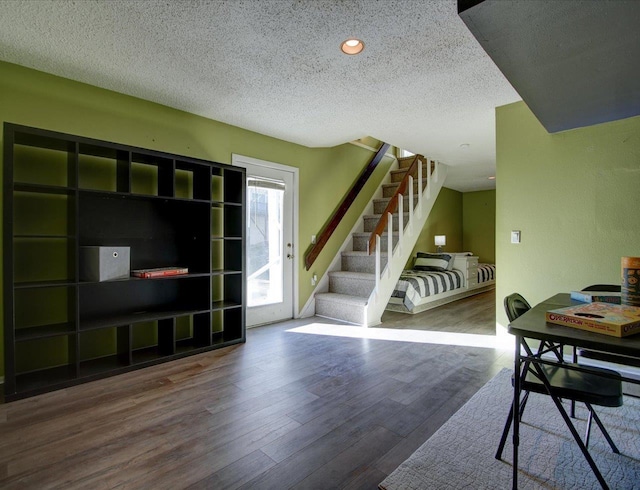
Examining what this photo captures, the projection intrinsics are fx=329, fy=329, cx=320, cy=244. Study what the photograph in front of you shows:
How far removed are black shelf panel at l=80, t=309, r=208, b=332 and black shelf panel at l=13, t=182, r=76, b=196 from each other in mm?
1030

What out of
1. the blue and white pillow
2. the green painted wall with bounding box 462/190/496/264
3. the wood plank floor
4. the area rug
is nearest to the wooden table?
the area rug

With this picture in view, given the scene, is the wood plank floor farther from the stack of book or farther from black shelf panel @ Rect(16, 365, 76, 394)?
the stack of book

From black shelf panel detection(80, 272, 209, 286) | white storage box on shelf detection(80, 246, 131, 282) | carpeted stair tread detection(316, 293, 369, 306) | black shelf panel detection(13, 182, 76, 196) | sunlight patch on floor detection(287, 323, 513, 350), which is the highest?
black shelf panel detection(13, 182, 76, 196)


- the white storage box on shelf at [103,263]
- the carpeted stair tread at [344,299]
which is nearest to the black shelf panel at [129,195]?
the white storage box on shelf at [103,263]

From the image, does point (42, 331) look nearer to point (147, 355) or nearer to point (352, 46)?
point (147, 355)

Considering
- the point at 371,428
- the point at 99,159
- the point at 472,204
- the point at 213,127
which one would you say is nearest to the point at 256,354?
the point at 371,428

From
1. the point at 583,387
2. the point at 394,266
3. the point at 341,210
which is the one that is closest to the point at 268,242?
the point at 341,210

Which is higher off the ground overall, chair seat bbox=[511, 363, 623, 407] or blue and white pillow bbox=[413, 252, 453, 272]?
blue and white pillow bbox=[413, 252, 453, 272]

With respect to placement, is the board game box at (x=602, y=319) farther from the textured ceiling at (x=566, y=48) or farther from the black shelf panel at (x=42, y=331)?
the black shelf panel at (x=42, y=331)

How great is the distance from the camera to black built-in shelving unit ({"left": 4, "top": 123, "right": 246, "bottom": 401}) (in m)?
2.39

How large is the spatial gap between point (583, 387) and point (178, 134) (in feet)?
12.0

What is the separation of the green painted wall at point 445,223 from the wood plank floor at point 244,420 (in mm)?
4230

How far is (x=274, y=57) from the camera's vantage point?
234cm

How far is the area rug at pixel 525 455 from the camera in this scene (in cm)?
143
